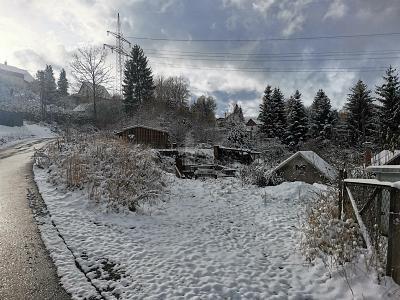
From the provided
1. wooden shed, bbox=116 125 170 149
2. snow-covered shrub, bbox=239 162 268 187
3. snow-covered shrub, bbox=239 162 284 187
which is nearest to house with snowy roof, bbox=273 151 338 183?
snow-covered shrub, bbox=239 162 284 187

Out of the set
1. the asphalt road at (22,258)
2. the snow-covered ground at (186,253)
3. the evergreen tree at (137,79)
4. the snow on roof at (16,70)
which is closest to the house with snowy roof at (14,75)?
the snow on roof at (16,70)

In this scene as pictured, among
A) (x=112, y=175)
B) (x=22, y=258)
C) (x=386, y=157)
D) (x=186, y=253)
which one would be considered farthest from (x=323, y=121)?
(x=22, y=258)

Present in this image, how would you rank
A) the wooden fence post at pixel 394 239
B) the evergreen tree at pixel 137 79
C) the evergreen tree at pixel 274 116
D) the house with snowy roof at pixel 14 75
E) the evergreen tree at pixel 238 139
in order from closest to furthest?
the wooden fence post at pixel 394 239, the evergreen tree at pixel 238 139, the evergreen tree at pixel 274 116, the evergreen tree at pixel 137 79, the house with snowy roof at pixel 14 75

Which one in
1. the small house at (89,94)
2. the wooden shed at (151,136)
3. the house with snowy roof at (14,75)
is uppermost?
the house with snowy roof at (14,75)

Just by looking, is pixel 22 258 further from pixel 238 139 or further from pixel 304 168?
pixel 238 139

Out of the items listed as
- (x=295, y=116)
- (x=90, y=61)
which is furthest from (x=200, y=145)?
(x=90, y=61)

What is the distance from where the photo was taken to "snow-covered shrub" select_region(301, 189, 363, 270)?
5043 mm

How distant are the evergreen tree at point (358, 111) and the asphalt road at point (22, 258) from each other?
3954 centimetres

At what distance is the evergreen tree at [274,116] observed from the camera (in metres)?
43.9

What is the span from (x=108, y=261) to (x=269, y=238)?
3512 millimetres

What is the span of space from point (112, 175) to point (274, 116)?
3773cm

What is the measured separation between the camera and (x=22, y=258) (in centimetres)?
541

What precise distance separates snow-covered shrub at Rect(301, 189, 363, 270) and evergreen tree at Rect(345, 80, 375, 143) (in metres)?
37.4

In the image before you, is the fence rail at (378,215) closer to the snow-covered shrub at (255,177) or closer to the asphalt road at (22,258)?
the asphalt road at (22,258)
